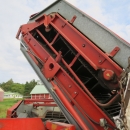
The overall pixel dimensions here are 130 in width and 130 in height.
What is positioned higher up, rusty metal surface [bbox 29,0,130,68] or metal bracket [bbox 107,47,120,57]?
rusty metal surface [bbox 29,0,130,68]

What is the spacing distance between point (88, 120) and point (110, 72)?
774mm

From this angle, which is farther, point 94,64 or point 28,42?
point 28,42

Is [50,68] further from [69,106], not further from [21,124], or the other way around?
[21,124]

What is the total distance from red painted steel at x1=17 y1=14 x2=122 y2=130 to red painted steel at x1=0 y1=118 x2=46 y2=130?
1.62ft

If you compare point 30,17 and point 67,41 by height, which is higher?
point 30,17

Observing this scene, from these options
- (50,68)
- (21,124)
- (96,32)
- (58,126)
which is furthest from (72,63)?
(21,124)

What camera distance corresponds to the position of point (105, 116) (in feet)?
8.29

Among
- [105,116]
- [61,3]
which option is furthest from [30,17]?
[105,116]

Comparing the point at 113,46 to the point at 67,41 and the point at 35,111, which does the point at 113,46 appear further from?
the point at 35,111

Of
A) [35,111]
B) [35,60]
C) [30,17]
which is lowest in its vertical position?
[35,111]

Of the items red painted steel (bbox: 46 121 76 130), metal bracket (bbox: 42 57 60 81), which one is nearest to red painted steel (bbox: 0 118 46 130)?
red painted steel (bbox: 46 121 76 130)

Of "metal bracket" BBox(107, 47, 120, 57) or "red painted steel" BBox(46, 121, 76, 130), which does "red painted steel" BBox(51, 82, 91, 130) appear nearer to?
"red painted steel" BBox(46, 121, 76, 130)

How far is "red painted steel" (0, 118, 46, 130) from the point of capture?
235 centimetres

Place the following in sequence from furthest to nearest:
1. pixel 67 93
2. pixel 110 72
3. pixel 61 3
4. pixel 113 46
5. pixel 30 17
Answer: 1. pixel 30 17
2. pixel 61 3
3. pixel 67 93
4. pixel 113 46
5. pixel 110 72
